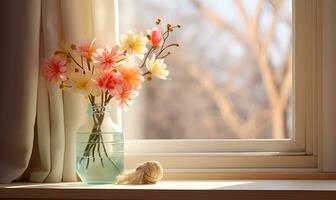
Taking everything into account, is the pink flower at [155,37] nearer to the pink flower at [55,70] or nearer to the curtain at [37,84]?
the curtain at [37,84]

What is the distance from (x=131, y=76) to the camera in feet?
6.42

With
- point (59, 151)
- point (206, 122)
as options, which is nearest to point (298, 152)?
point (206, 122)

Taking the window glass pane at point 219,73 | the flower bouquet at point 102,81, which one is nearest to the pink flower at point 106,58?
the flower bouquet at point 102,81

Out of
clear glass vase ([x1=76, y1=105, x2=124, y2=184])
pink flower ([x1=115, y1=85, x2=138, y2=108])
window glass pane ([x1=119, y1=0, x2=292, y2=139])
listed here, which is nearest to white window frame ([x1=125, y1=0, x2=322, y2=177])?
window glass pane ([x1=119, y1=0, x2=292, y2=139])

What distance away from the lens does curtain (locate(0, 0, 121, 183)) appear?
6.70ft

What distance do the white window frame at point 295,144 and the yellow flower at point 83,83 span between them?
13.0 inches

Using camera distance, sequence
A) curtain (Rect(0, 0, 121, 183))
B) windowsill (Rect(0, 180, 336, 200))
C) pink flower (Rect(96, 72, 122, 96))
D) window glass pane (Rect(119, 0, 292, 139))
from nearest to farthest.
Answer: windowsill (Rect(0, 180, 336, 200)) < pink flower (Rect(96, 72, 122, 96)) < curtain (Rect(0, 0, 121, 183)) < window glass pane (Rect(119, 0, 292, 139))

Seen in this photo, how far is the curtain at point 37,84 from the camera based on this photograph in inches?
80.4

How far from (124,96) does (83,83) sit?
129 millimetres

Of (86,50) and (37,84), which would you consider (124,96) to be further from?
(37,84)

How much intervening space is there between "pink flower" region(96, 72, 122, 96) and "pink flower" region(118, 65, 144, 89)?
0.07ft

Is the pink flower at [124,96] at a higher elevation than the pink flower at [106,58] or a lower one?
lower

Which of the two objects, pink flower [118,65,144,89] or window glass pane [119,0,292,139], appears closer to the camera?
pink flower [118,65,144,89]

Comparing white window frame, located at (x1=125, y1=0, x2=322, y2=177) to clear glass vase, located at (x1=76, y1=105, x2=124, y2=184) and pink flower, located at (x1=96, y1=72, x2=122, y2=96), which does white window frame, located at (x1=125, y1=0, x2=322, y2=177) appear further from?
pink flower, located at (x1=96, y1=72, x2=122, y2=96)
